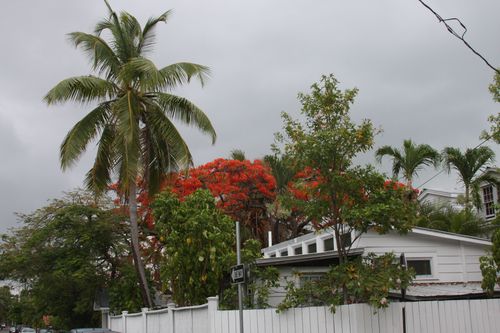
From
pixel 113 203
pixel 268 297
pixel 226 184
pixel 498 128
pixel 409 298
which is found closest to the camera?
pixel 409 298

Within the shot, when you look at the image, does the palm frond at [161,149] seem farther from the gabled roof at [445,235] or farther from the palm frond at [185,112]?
the gabled roof at [445,235]

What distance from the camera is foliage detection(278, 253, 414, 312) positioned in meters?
11.2

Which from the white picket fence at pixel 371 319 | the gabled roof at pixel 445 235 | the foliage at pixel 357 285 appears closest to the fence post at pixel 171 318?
the white picket fence at pixel 371 319

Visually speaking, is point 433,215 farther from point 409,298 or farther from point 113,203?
point 113,203

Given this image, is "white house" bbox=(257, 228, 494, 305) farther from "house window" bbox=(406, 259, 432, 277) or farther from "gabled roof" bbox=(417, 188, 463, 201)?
"gabled roof" bbox=(417, 188, 463, 201)

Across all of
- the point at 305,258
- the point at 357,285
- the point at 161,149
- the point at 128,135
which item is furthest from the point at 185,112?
the point at 357,285

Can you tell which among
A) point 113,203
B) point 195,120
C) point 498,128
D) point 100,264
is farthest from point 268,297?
point 113,203

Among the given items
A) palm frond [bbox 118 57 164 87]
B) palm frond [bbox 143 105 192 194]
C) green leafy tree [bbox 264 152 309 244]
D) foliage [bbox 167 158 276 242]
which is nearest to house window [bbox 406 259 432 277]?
palm frond [bbox 143 105 192 194]

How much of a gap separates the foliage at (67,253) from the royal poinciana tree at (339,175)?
17018mm

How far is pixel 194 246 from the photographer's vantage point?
667 inches

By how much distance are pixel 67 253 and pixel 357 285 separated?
20.0 metres

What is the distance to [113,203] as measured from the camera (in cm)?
3170

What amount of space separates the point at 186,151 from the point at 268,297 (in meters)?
8.74

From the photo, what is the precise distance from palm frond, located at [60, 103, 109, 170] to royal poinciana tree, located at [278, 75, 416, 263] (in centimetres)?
1069
